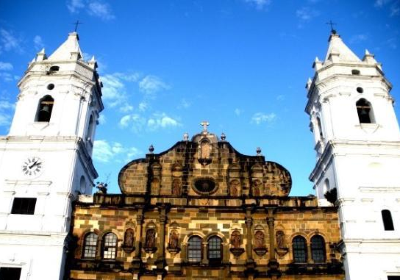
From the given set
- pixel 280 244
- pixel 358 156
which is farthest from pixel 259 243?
pixel 358 156

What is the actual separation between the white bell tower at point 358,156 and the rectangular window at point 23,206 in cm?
1863

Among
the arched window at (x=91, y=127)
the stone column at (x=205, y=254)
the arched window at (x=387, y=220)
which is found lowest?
the stone column at (x=205, y=254)

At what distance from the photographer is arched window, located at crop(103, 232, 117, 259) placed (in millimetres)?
27062

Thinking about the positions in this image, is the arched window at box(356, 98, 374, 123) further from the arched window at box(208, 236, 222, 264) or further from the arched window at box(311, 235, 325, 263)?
the arched window at box(208, 236, 222, 264)

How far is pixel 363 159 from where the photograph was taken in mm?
28375

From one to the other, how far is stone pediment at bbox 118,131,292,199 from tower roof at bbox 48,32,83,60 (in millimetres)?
9847

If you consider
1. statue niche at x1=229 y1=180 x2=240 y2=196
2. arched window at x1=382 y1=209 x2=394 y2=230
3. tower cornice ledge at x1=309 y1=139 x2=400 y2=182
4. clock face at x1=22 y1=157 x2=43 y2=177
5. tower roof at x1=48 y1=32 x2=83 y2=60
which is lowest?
arched window at x1=382 y1=209 x2=394 y2=230

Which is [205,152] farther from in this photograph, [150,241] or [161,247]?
[161,247]

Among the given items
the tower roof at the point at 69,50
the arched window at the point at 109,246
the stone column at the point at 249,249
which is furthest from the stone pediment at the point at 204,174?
the tower roof at the point at 69,50

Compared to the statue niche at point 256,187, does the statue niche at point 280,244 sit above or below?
below

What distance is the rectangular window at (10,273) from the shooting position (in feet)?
81.4

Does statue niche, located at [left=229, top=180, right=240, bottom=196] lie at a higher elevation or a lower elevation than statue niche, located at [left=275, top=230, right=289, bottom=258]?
higher

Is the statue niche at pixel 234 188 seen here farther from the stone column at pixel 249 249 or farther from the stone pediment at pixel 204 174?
the stone column at pixel 249 249

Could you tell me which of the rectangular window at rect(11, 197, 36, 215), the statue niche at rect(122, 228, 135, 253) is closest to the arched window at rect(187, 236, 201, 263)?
the statue niche at rect(122, 228, 135, 253)
